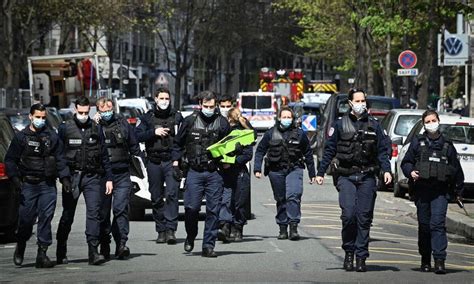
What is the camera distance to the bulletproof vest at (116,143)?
14758 millimetres

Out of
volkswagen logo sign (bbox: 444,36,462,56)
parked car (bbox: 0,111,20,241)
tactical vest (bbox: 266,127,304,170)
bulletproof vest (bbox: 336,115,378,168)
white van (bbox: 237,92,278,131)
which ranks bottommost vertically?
white van (bbox: 237,92,278,131)

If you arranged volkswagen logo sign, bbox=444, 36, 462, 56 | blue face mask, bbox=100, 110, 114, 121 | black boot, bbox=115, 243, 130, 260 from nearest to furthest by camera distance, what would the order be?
black boot, bbox=115, 243, 130, 260 → blue face mask, bbox=100, 110, 114, 121 → volkswagen logo sign, bbox=444, 36, 462, 56

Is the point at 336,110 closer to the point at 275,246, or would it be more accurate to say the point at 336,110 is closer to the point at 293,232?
the point at 293,232

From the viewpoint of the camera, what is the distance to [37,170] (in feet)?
45.6

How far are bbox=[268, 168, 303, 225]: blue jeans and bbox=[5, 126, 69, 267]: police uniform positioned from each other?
3.87m

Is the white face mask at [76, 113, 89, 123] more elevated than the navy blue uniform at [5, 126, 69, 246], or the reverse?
the white face mask at [76, 113, 89, 123]

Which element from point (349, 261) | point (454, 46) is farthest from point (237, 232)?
point (454, 46)

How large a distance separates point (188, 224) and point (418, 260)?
2585mm

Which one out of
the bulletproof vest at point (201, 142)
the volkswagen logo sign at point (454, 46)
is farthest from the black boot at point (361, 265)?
the volkswagen logo sign at point (454, 46)

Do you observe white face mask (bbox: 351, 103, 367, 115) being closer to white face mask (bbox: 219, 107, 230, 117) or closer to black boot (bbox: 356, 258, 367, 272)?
black boot (bbox: 356, 258, 367, 272)

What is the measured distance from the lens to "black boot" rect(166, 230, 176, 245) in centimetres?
1614

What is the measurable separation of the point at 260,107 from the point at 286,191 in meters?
45.1

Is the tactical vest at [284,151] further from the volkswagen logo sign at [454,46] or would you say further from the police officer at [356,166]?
the volkswagen logo sign at [454,46]

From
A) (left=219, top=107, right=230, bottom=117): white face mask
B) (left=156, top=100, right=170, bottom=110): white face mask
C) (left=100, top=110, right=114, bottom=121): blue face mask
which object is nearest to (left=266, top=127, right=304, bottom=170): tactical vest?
(left=219, top=107, right=230, bottom=117): white face mask
